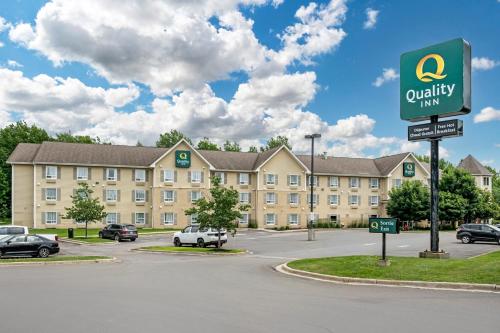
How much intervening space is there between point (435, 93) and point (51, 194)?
156ft

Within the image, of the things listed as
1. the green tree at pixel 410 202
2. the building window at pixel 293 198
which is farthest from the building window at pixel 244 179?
the green tree at pixel 410 202

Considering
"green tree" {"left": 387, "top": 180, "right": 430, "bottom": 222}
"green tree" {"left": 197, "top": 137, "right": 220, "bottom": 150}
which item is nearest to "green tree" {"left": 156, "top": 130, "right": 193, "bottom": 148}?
"green tree" {"left": 197, "top": 137, "right": 220, "bottom": 150}

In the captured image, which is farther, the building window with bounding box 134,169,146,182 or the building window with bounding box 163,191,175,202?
the building window with bounding box 134,169,146,182

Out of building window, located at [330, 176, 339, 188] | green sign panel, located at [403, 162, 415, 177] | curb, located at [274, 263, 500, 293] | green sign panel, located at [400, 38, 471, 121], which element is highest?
green sign panel, located at [400, 38, 471, 121]

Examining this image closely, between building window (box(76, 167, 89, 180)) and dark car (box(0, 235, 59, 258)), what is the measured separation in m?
31.2

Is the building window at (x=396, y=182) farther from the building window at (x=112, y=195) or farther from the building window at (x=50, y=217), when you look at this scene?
the building window at (x=50, y=217)

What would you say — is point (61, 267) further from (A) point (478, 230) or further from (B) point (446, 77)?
(A) point (478, 230)

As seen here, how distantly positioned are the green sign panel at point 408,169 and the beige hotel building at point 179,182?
15 cm

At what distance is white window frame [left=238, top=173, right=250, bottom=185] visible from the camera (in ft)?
211

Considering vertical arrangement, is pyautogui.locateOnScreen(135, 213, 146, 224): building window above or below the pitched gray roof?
below

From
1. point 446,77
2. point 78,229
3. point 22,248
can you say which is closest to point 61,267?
point 22,248

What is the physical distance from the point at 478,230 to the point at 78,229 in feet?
138

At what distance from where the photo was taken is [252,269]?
20703 mm

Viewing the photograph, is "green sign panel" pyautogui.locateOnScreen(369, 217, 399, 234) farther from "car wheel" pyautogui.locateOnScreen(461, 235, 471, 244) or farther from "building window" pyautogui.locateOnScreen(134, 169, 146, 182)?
"building window" pyautogui.locateOnScreen(134, 169, 146, 182)
